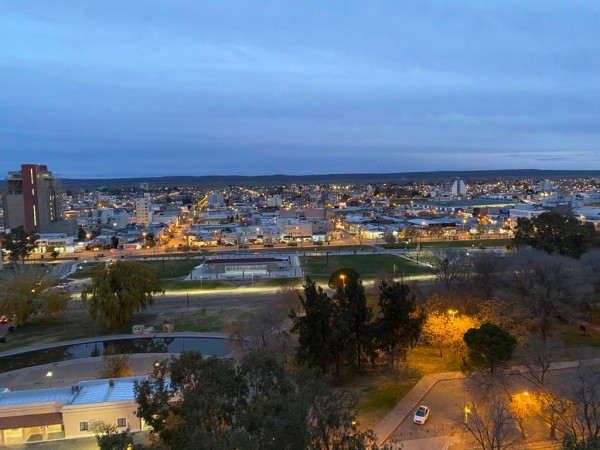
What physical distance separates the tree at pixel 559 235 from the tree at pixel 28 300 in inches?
1074

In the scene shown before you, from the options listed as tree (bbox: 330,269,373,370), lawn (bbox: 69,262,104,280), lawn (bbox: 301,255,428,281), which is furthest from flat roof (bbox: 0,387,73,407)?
lawn (bbox: 301,255,428,281)

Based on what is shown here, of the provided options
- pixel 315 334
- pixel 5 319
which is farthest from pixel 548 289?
pixel 5 319

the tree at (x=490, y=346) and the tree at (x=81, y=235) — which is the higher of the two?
the tree at (x=490, y=346)

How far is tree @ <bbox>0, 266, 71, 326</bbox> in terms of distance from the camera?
24625mm

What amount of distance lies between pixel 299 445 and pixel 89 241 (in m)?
54.3

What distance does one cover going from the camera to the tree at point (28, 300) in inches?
969

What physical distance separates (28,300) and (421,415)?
2083 cm

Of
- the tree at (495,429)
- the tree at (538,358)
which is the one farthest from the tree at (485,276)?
the tree at (495,429)

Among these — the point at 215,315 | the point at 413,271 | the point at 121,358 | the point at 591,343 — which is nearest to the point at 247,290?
the point at 215,315

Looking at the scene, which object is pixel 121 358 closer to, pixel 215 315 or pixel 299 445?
pixel 215 315

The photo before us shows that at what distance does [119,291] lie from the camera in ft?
79.5

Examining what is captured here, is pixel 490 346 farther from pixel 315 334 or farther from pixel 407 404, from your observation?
pixel 315 334

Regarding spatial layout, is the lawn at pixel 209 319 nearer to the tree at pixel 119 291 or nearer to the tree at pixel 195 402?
the tree at pixel 119 291

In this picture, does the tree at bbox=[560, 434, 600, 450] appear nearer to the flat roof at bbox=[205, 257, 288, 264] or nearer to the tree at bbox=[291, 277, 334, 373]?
the tree at bbox=[291, 277, 334, 373]
